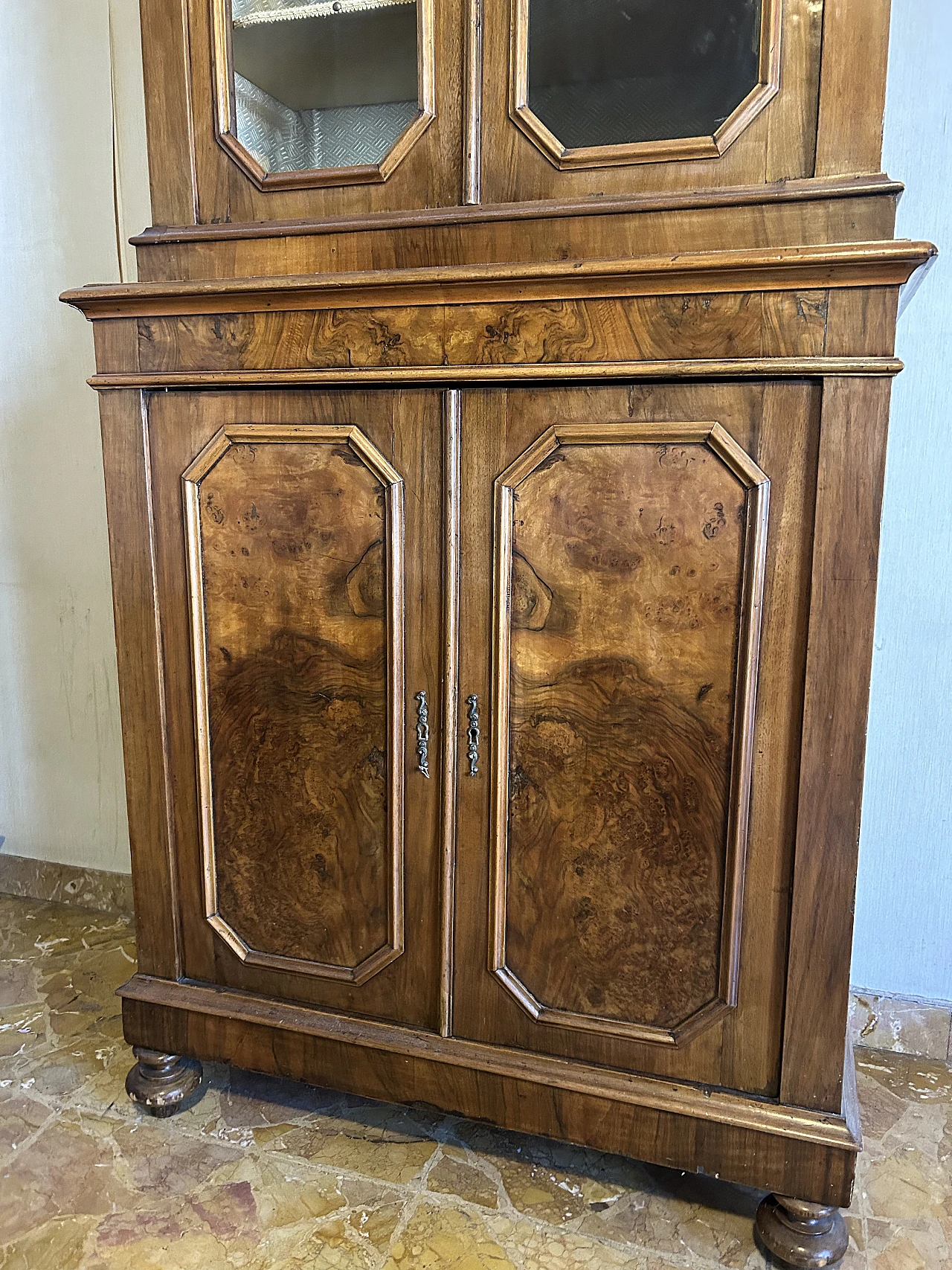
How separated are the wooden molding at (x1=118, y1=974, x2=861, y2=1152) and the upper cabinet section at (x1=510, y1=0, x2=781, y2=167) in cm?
120

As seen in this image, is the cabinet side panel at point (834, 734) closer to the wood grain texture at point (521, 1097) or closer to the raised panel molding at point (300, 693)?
the wood grain texture at point (521, 1097)

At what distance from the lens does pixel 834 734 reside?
109 centimetres

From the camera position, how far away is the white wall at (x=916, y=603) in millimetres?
1465

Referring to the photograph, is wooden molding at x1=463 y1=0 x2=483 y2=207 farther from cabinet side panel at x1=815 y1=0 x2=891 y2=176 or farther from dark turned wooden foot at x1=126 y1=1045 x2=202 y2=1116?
dark turned wooden foot at x1=126 y1=1045 x2=202 y2=1116

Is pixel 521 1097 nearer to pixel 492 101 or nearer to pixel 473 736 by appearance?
pixel 473 736

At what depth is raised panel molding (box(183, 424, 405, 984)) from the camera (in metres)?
1.24

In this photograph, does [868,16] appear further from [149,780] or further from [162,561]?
[149,780]

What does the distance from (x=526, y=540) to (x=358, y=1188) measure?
3.24ft

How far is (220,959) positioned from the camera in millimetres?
1416

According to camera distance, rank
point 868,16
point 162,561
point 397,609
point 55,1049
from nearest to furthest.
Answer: point 868,16 → point 397,609 → point 162,561 → point 55,1049

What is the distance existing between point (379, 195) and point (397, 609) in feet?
1.85

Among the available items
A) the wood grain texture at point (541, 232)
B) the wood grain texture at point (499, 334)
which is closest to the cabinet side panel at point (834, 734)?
the wood grain texture at point (499, 334)

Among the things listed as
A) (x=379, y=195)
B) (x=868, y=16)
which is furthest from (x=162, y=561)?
(x=868, y=16)

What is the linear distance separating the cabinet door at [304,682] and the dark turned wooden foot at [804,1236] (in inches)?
21.2
